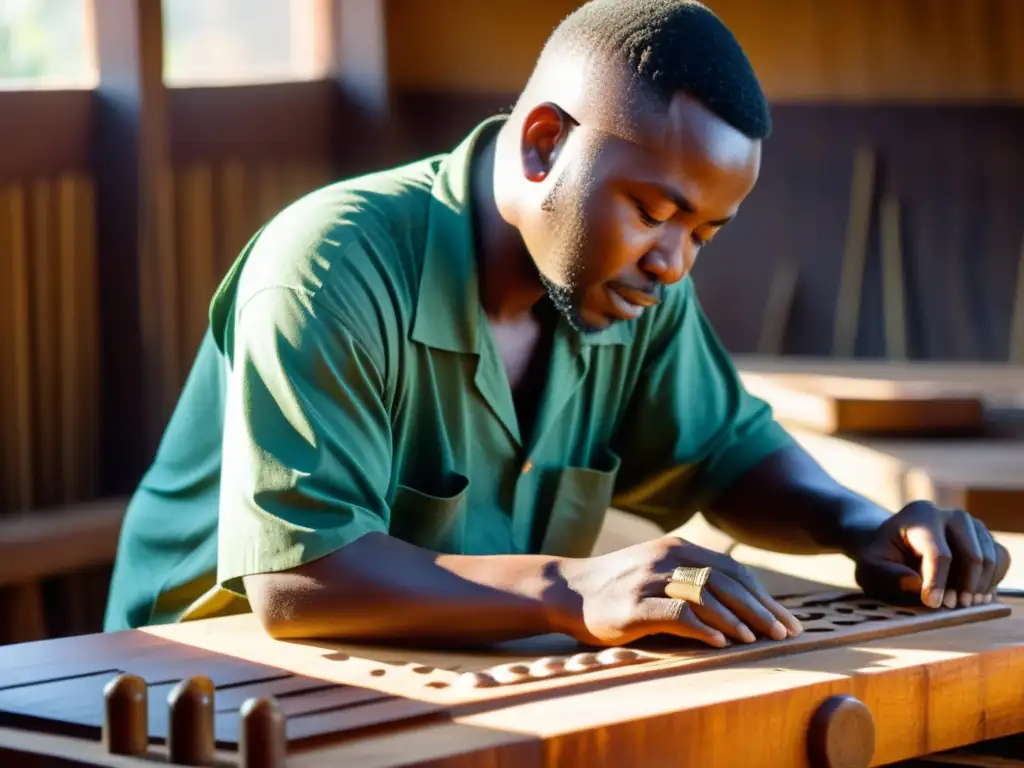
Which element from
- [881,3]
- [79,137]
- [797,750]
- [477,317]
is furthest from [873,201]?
[797,750]

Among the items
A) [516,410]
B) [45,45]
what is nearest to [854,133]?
[45,45]

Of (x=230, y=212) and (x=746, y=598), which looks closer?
(x=746, y=598)

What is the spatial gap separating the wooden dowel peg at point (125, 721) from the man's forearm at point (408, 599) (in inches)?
14.9

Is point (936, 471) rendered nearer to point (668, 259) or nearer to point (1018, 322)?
point (668, 259)

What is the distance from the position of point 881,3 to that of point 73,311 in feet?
9.62

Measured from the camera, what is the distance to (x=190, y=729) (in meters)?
1.33

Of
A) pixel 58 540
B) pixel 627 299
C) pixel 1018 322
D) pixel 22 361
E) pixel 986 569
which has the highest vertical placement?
pixel 627 299

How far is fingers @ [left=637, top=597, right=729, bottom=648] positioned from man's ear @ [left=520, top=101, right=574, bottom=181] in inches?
22.6

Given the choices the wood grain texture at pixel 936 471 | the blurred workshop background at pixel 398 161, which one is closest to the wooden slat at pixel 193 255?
the blurred workshop background at pixel 398 161

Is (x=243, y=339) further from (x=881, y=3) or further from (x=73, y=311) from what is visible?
(x=881, y=3)

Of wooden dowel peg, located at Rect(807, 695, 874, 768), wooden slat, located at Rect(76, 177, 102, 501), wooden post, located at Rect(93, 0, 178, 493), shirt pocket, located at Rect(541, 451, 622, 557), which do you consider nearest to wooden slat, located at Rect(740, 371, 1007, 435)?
shirt pocket, located at Rect(541, 451, 622, 557)

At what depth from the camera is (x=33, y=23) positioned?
3885mm

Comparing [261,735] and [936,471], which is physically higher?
[261,735]

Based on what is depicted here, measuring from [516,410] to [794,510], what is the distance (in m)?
0.41
